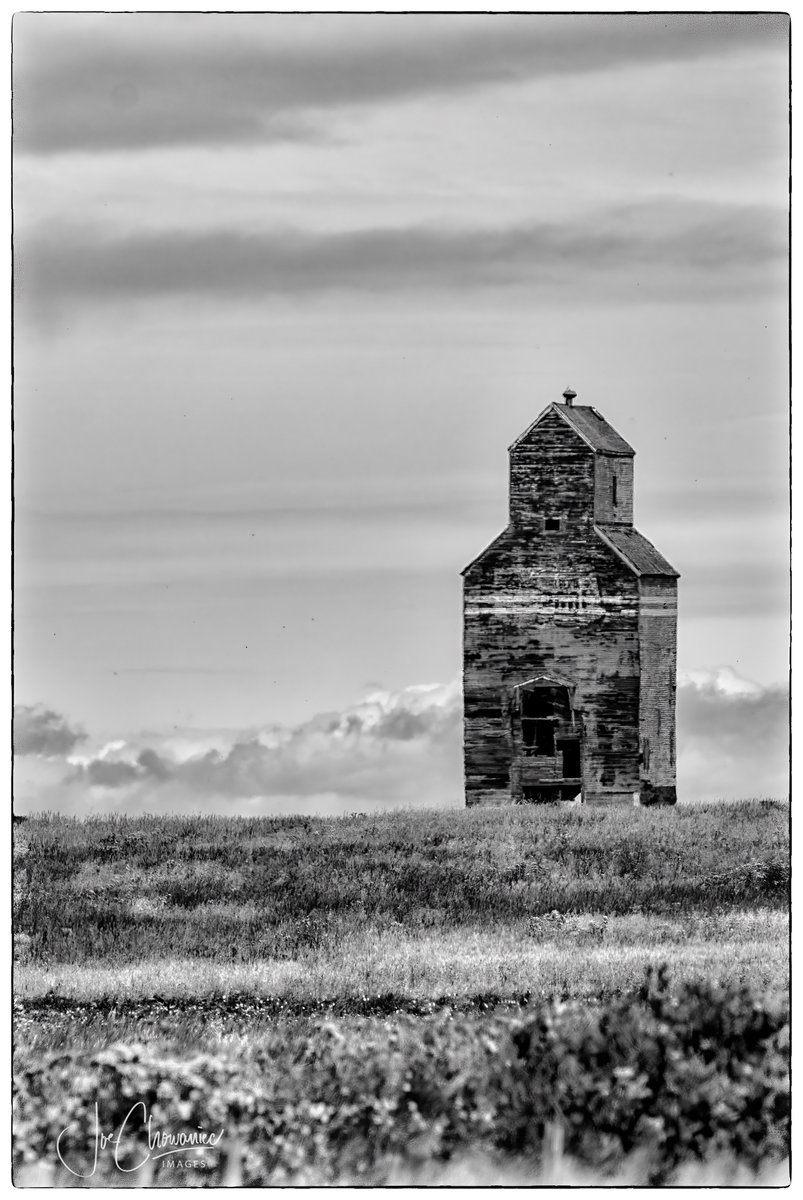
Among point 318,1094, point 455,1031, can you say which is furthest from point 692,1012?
point 318,1094

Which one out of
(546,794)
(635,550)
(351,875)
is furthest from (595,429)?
(351,875)

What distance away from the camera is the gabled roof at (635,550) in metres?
17.8

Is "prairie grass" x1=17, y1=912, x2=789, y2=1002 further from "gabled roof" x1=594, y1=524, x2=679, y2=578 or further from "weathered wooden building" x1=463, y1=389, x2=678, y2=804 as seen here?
"gabled roof" x1=594, y1=524, x2=679, y2=578

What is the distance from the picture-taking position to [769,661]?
15.4 meters

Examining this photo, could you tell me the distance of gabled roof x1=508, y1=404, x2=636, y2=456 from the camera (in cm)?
1764

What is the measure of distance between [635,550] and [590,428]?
1.53m

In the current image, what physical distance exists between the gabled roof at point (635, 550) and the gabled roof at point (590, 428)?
3.14ft

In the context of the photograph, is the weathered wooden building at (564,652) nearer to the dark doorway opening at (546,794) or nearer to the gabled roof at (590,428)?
the dark doorway opening at (546,794)

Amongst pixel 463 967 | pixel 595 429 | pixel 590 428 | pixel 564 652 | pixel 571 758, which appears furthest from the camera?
pixel 564 652

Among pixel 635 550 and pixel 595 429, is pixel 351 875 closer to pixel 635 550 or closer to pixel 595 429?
pixel 635 550

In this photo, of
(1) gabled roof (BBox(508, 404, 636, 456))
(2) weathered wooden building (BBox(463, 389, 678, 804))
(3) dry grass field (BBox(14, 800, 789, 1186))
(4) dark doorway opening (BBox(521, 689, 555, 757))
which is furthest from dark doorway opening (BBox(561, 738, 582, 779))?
(1) gabled roof (BBox(508, 404, 636, 456))

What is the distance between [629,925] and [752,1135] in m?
3.76

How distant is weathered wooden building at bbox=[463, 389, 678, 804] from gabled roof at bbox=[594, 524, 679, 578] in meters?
0.04

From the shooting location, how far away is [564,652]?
21.0 m
